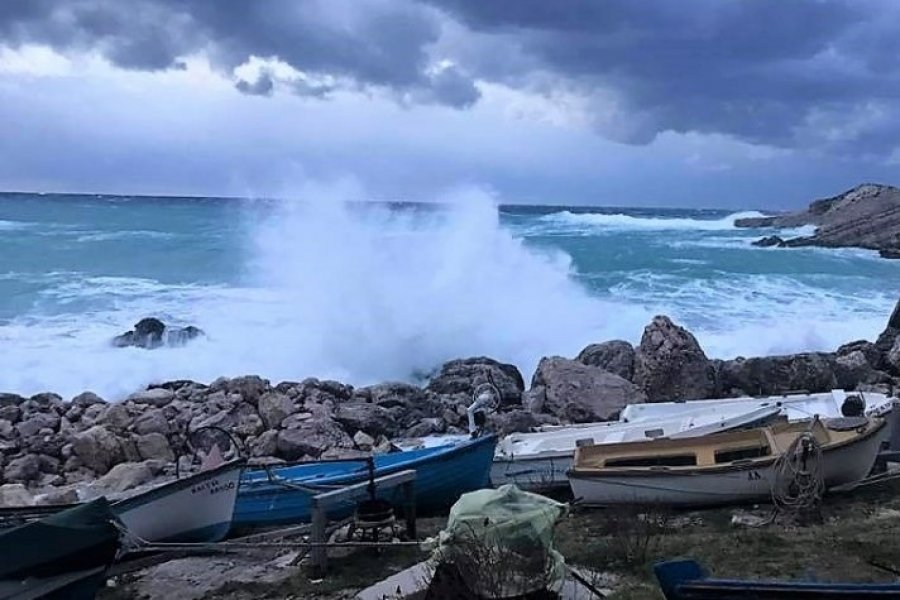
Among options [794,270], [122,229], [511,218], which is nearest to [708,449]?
[794,270]

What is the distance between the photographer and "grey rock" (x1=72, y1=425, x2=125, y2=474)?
14906 millimetres

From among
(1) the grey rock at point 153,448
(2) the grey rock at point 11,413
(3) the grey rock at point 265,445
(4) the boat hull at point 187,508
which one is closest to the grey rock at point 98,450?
(1) the grey rock at point 153,448

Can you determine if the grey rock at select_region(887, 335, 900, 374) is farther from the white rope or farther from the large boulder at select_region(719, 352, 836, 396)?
the white rope

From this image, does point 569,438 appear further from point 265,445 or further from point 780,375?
point 780,375

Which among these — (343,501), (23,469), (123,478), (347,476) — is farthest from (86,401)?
(343,501)

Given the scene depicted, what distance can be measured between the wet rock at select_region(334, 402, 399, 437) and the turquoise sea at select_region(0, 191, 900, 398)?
281 inches

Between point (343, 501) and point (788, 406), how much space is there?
7.18m

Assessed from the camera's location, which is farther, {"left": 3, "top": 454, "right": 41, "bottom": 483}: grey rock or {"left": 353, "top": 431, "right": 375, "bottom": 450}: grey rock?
{"left": 353, "top": 431, "right": 375, "bottom": 450}: grey rock

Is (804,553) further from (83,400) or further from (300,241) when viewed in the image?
(300,241)

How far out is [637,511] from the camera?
35.6ft

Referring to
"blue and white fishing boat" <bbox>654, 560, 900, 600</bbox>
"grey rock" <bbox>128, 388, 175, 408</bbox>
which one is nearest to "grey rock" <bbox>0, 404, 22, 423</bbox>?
"grey rock" <bbox>128, 388, 175, 408</bbox>

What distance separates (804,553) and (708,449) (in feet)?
10.4

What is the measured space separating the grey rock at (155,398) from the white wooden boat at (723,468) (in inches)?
349

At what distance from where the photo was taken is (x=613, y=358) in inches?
771
